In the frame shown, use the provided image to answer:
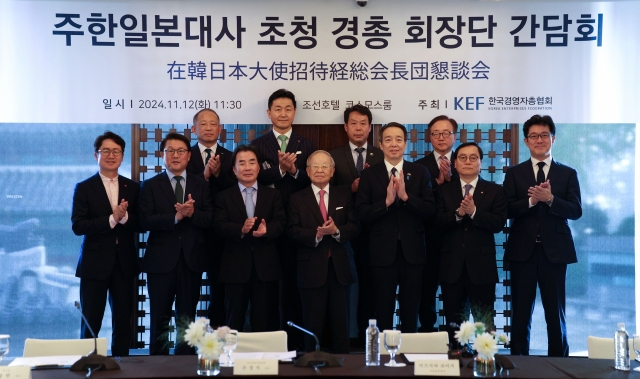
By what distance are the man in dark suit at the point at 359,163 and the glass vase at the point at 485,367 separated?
225cm

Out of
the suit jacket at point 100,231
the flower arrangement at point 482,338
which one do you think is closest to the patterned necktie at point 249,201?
the suit jacket at point 100,231

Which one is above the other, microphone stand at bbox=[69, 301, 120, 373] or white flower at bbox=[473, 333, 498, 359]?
white flower at bbox=[473, 333, 498, 359]

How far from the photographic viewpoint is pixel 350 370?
2965 mm

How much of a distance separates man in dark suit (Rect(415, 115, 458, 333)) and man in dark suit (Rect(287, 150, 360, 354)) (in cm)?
77

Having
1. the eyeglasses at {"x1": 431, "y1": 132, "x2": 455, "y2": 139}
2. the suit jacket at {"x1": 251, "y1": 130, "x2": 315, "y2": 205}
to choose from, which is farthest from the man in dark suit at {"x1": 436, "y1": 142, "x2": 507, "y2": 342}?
the suit jacket at {"x1": 251, "y1": 130, "x2": 315, "y2": 205}

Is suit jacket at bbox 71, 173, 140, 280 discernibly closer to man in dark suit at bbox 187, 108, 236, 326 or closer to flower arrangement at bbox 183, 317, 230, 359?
man in dark suit at bbox 187, 108, 236, 326

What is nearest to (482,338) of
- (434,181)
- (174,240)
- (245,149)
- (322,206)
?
(322,206)

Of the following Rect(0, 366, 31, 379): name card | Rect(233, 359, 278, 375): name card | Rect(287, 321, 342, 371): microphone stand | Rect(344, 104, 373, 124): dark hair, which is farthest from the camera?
Rect(344, 104, 373, 124): dark hair

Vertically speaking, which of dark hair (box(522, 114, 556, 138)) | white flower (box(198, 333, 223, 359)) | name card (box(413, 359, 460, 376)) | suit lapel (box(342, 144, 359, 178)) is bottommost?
name card (box(413, 359, 460, 376))

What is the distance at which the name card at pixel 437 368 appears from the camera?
2.90 metres

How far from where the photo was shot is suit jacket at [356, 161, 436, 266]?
4832 mm

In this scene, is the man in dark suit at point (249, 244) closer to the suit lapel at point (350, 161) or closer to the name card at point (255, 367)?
the suit lapel at point (350, 161)

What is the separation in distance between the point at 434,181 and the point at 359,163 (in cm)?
60

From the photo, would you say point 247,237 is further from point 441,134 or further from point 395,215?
point 441,134
